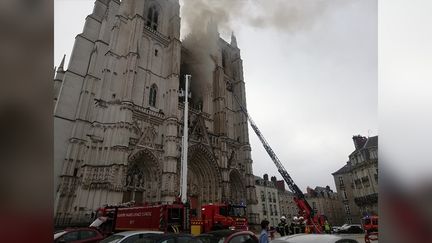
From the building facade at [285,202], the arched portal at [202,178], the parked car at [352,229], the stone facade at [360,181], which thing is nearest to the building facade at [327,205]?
the building facade at [285,202]

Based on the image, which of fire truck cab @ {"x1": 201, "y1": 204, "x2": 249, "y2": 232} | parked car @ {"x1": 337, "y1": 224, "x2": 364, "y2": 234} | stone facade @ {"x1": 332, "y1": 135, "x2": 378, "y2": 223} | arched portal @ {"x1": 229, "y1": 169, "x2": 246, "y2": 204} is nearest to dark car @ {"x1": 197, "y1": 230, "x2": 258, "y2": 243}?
fire truck cab @ {"x1": 201, "y1": 204, "x2": 249, "y2": 232}

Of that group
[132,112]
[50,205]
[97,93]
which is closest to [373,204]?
[132,112]

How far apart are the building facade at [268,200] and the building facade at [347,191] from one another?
522 inches

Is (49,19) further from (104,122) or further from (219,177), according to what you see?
(219,177)

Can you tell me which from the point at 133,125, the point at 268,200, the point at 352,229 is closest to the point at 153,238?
the point at 133,125

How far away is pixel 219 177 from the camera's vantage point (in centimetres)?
2900

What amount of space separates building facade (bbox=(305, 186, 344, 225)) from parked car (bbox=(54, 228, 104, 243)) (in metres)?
61.4

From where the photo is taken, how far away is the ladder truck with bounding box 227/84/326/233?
22.5m

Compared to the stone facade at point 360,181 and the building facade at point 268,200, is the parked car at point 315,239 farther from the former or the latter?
the building facade at point 268,200

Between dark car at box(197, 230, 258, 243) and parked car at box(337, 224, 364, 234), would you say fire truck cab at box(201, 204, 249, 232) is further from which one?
parked car at box(337, 224, 364, 234)

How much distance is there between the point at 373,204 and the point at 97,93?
1595 inches

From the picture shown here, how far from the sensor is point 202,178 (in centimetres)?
2914

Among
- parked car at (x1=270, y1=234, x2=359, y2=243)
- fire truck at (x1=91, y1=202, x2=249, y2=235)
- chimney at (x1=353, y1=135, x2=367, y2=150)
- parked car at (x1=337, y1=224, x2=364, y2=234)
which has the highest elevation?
chimney at (x1=353, y1=135, x2=367, y2=150)

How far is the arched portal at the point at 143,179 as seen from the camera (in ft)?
75.2
